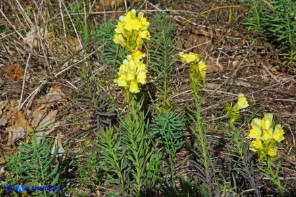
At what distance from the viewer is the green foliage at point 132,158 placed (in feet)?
7.76

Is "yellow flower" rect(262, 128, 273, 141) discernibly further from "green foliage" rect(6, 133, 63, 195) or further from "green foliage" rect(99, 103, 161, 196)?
"green foliage" rect(6, 133, 63, 195)

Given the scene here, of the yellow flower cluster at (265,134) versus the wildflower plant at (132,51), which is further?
the wildflower plant at (132,51)

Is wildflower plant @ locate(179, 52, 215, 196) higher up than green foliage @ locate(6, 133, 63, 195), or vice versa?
wildflower plant @ locate(179, 52, 215, 196)

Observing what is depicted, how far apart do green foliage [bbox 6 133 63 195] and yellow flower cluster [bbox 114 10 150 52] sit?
65cm

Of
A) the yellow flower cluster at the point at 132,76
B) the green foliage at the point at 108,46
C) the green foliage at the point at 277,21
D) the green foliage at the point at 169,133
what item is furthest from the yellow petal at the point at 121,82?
the green foliage at the point at 277,21

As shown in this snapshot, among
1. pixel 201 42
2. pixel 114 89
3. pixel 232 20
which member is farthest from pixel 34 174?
pixel 232 20

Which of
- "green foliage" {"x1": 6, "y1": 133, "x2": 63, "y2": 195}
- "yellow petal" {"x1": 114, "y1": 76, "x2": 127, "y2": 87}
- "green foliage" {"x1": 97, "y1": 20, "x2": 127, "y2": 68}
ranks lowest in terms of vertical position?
"green foliage" {"x1": 6, "y1": 133, "x2": 63, "y2": 195}

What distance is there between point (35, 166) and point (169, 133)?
0.73 metres

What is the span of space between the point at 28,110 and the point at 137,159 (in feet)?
3.99

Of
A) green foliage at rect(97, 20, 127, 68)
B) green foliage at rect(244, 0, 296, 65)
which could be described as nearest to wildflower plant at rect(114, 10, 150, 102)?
green foliage at rect(97, 20, 127, 68)

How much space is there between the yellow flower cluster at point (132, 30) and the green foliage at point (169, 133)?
49 centimetres

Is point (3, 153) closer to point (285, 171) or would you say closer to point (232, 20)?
point (285, 171)

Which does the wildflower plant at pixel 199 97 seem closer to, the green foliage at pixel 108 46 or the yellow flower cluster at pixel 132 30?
the yellow flower cluster at pixel 132 30

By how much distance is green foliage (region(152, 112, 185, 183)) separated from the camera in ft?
9.18
